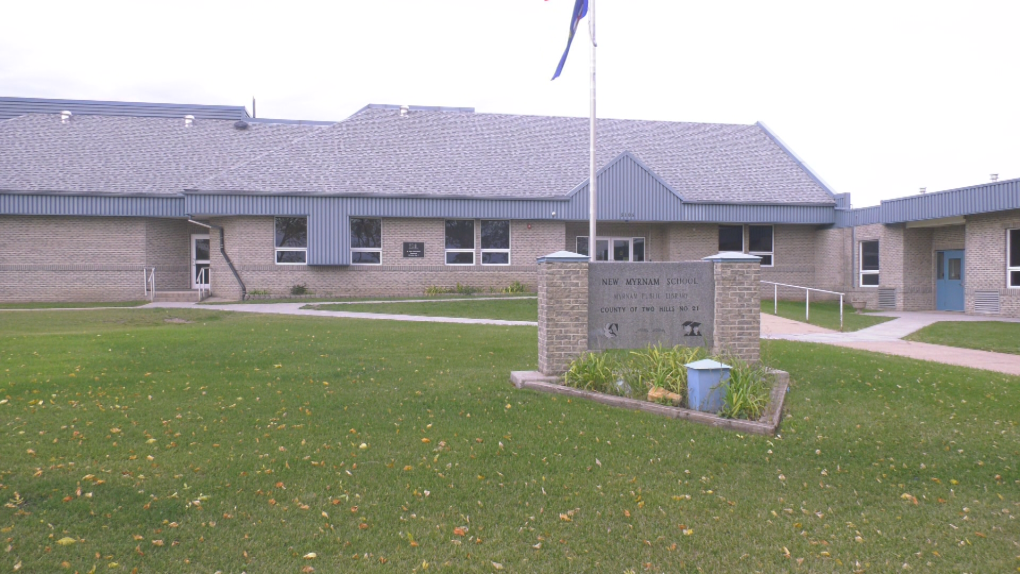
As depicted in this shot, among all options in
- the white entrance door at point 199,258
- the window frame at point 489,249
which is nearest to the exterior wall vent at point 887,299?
the window frame at point 489,249

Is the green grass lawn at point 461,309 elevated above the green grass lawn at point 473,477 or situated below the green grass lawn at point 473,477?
above

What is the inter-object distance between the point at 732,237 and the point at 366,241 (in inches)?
547

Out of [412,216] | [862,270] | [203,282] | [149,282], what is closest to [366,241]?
[412,216]

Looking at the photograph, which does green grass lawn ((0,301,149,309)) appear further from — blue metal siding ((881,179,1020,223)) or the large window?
blue metal siding ((881,179,1020,223))

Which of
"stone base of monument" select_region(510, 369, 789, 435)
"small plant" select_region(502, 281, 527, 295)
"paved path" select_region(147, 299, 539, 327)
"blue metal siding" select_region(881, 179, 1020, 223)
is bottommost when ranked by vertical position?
"stone base of monument" select_region(510, 369, 789, 435)

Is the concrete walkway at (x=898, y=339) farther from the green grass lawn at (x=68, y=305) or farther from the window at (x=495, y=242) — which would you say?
the green grass lawn at (x=68, y=305)

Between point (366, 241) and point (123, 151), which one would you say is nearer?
point (366, 241)

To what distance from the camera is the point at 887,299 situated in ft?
89.6

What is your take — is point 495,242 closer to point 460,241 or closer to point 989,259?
point 460,241

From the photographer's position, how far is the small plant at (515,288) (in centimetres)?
2823

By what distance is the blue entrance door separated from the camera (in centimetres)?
2619

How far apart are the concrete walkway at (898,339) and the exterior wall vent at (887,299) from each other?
8.80 feet

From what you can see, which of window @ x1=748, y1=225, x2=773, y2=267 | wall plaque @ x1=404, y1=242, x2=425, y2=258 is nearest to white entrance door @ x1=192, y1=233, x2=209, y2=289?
wall plaque @ x1=404, y1=242, x2=425, y2=258

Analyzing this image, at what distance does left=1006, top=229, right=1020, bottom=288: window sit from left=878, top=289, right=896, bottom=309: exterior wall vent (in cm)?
439
